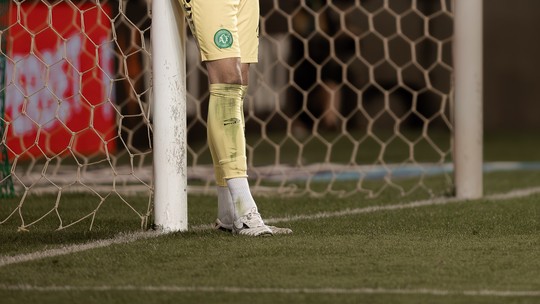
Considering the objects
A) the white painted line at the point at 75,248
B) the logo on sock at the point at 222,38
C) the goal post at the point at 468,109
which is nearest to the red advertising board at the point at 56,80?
the goal post at the point at 468,109

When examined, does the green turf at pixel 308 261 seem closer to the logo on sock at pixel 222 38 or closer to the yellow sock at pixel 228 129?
the yellow sock at pixel 228 129

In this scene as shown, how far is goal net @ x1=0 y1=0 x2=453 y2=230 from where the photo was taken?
192 inches

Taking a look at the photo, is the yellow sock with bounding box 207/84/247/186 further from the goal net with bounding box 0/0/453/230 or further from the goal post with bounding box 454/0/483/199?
the goal post with bounding box 454/0/483/199

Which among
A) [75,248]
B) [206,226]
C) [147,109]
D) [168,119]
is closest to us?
[75,248]

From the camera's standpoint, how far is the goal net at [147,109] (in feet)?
16.0

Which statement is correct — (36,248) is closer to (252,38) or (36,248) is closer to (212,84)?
(212,84)

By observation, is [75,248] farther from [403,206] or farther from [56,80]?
[56,80]

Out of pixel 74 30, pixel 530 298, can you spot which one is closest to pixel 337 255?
pixel 530 298

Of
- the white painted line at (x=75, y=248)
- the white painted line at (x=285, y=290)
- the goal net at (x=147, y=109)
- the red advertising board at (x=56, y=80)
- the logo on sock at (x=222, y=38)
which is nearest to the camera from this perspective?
the white painted line at (x=285, y=290)

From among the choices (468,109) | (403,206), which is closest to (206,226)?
(403,206)

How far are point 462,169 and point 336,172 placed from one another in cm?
128

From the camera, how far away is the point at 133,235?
11.9 ft

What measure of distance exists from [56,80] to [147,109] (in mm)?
1795

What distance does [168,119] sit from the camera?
3734 millimetres
